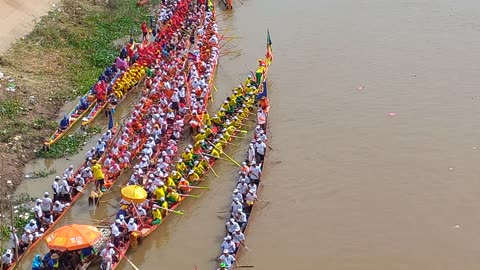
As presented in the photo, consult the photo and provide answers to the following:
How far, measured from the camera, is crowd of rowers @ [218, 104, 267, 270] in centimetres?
1397

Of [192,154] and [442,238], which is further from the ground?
[192,154]

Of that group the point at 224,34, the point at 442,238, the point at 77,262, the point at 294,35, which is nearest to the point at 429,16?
the point at 294,35

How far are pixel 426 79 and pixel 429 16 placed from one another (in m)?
5.88

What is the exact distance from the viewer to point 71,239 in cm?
1310

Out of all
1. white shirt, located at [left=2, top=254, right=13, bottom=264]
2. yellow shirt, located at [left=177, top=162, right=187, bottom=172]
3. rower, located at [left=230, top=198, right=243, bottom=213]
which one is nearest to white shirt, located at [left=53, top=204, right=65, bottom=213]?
white shirt, located at [left=2, top=254, right=13, bottom=264]

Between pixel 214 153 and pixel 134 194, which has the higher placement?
pixel 134 194

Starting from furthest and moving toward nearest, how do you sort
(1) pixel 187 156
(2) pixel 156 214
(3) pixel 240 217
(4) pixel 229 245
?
(1) pixel 187 156 → (2) pixel 156 214 → (3) pixel 240 217 → (4) pixel 229 245

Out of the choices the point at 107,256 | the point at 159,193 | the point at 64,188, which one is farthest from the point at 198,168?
the point at 107,256

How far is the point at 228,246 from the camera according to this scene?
14.0 metres

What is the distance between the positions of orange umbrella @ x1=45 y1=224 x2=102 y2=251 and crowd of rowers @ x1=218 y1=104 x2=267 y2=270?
8.61ft

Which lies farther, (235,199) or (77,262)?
(235,199)

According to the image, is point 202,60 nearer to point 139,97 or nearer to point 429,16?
point 139,97

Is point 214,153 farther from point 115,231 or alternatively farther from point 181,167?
point 115,231

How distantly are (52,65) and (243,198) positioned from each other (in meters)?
9.87
